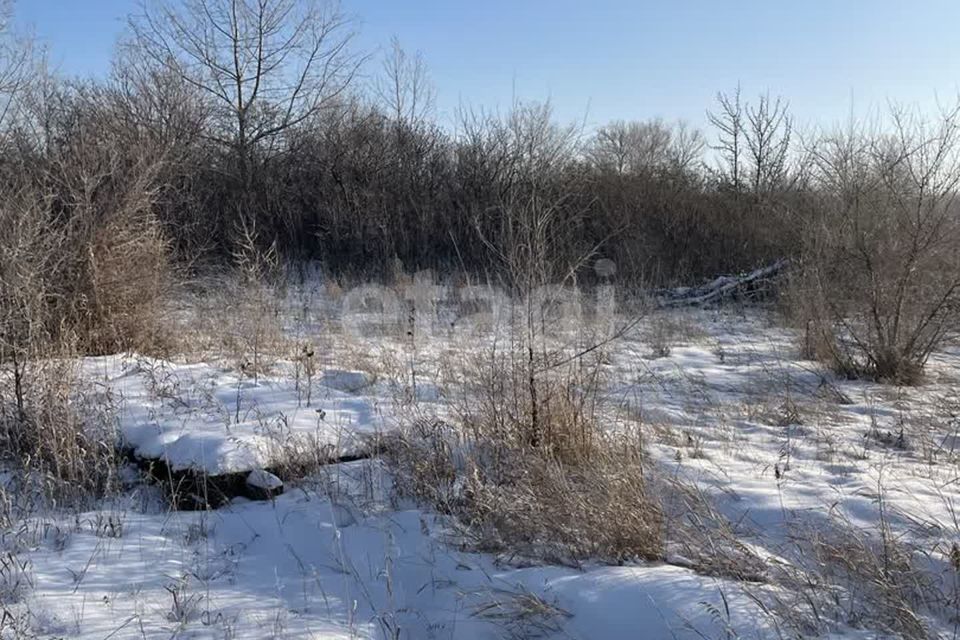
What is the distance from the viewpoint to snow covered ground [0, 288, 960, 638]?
7.86 ft

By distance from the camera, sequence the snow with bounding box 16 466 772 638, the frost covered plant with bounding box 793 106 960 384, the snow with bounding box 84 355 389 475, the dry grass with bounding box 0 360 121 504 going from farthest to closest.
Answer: the frost covered plant with bounding box 793 106 960 384 → the snow with bounding box 84 355 389 475 → the dry grass with bounding box 0 360 121 504 → the snow with bounding box 16 466 772 638

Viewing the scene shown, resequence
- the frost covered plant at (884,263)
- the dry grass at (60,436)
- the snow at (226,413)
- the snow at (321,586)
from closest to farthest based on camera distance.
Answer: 1. the snow at (321,586)
2. the dry grass at (60,436)
3. the snow at (226,413)
4. the frost covered plant at (884,263)

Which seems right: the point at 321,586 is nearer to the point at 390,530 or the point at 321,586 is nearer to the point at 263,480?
the point at 390,530

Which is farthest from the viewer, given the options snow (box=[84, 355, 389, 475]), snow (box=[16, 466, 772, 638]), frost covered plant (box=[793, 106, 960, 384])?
frost covered plant (box=[793, 106, 960, 384])

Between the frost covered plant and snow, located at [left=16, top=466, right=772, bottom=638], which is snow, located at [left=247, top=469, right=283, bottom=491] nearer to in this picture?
snow, located at [left=16, top=466, right=772, bottom=638]

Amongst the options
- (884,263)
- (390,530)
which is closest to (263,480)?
(390,530)

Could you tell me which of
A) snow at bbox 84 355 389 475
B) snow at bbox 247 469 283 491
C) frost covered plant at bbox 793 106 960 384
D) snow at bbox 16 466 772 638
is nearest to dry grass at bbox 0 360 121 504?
snow at bbox 84 355 389 475

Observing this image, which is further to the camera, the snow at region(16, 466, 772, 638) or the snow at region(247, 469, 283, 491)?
the snow at region(247, 469, 283, 491)

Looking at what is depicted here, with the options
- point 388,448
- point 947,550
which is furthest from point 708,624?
point 388,448

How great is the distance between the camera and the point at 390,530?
314 centimetres

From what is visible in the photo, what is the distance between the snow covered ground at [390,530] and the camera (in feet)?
7.86

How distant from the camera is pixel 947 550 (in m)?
2.77

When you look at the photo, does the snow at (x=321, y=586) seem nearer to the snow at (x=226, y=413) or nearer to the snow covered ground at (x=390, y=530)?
the snow covered ground at (x=390, y=530)

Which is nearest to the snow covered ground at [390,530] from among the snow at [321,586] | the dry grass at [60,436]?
the snow at [321,586]
